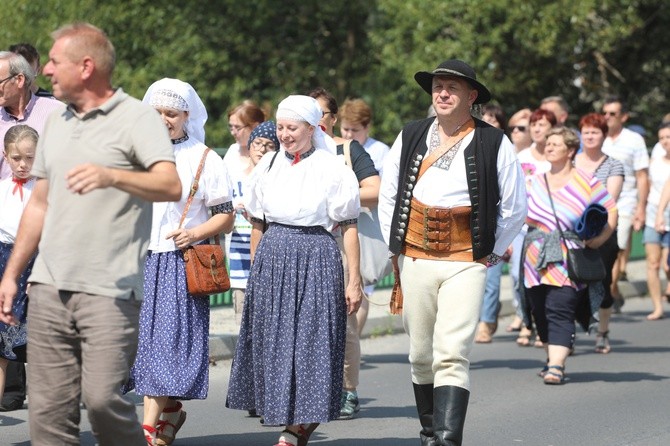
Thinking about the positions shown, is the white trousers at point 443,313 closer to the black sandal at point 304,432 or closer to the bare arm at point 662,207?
the black sandal at point 304,432

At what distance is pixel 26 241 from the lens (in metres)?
5.63

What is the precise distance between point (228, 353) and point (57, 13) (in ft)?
36.7

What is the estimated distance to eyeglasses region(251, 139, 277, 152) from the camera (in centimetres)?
893

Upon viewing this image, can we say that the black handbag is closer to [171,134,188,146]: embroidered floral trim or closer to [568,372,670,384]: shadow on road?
[568,372,670,384]: shadow on road

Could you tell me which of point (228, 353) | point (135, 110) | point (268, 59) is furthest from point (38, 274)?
point (268, 59)

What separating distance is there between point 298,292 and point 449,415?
0.99 meters

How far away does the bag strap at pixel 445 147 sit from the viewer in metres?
7.09

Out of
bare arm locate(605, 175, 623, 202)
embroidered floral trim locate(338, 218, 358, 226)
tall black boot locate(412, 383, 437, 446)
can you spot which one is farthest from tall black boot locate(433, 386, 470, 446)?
bare arm locate(605, 175, 623, 202)

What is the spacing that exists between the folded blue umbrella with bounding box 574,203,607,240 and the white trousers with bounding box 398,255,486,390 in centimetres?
307

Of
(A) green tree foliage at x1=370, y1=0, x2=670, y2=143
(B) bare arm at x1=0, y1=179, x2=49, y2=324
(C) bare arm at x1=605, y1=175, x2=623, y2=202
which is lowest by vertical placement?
(B) bare arm at x1=0, y1=179, x2=49, y2=324

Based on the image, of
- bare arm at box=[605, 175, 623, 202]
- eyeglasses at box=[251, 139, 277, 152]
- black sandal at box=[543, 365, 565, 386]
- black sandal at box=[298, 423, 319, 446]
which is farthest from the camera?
bare arm at box=[605, 175, 623, 202]

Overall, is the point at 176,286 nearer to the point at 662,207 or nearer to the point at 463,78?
the point at 463,78

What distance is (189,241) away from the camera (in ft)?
23.9

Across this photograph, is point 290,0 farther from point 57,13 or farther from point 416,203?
point 416,203
